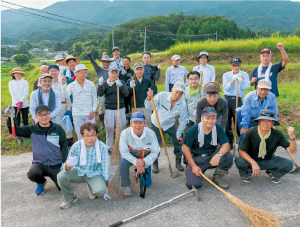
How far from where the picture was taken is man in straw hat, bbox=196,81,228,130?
4438 millimetres

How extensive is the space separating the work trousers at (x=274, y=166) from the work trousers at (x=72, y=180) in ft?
8.39

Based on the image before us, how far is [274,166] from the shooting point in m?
4.14

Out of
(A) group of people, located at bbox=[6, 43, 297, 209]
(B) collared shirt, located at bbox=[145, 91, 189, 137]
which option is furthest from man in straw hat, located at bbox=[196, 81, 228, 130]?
(B) collared shirt, located at bbox=[145, 91, 189, 137]

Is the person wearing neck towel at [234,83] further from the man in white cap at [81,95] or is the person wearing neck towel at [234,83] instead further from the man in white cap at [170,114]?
the man in white cap at [81,95]

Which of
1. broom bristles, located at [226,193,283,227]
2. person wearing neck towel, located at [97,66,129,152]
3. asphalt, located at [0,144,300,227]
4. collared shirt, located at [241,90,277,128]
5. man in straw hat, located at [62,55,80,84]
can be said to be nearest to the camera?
broom bristles, located at [226,193,283,227]

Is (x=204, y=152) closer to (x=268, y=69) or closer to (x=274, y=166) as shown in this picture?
(x=274, y=166)

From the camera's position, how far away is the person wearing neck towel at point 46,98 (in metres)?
4.80

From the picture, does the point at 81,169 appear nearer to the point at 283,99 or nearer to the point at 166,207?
the point at 166,207

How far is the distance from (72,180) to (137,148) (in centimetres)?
122

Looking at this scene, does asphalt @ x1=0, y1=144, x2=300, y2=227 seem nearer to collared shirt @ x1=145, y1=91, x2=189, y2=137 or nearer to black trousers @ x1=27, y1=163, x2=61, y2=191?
black trousers @ x1=27, y1=163, x2=61, y2=191

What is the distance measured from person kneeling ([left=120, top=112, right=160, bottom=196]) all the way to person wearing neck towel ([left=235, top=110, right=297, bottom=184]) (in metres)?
1.68

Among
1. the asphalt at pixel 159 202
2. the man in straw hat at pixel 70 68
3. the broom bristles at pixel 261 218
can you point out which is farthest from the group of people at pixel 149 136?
the broom bristles at pixel 261 218

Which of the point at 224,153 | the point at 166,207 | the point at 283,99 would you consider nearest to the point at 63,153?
the point at 166,207

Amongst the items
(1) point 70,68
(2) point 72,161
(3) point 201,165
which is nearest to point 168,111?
(3) point 201,165
